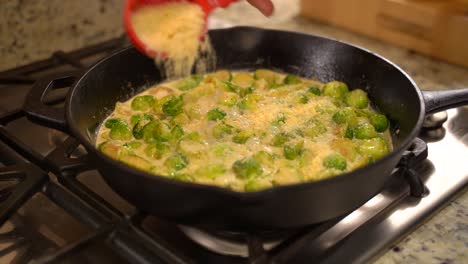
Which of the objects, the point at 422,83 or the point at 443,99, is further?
the point at 422,83

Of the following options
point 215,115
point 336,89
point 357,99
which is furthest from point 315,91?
point 215,115

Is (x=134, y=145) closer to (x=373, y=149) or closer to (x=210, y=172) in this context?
(x=210, y=172)

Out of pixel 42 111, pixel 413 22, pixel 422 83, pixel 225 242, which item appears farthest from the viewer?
pixel 413 22

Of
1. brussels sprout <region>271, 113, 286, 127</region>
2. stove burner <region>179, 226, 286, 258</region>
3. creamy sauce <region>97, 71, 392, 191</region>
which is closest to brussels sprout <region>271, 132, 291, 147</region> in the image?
creamy sauce <region>97, 71, 392, 191</region>

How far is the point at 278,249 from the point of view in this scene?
133cm

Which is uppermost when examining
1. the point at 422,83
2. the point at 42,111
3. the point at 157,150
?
the point at 42,111

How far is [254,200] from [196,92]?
1.06 m

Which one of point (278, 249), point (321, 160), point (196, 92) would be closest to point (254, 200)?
point (278, 249)

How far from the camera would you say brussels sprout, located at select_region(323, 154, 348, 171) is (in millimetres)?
1618

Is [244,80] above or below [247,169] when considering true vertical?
below

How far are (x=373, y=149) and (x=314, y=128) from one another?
0.76ft

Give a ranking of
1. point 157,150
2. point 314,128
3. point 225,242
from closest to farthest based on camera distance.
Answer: point 225,242 → point 157,150 → point 314,128

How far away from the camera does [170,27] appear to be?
2020mm

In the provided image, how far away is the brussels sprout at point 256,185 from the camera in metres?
1.47
